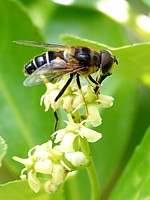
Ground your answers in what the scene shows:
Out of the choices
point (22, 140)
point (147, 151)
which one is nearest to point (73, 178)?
point (22, 140)

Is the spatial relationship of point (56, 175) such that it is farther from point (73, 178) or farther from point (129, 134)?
point (129, 134)

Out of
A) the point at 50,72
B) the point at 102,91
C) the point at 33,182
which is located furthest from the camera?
the point at 102,91

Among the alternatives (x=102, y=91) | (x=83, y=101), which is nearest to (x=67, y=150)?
(x=83, y=101)

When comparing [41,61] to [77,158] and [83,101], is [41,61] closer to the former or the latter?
[83,101]

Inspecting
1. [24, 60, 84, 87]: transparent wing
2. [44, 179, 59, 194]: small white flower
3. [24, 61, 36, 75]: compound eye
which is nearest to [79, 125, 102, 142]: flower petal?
[44, 179, 59, 194]: small white flower

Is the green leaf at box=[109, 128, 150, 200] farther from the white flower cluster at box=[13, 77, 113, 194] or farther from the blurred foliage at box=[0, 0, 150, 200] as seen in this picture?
the white flower cluster at box=[13, 77, 113, 194]

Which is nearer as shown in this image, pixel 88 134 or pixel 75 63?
pixel 88 134
